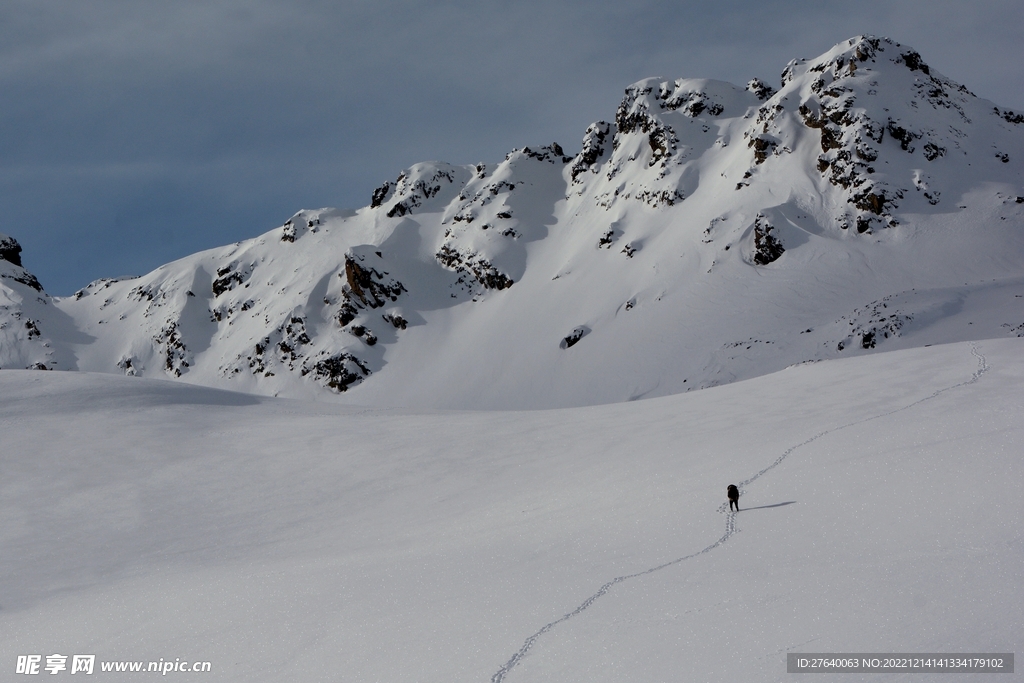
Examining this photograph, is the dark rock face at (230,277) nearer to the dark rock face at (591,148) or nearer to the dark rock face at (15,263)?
the dark rock face at (15,263)

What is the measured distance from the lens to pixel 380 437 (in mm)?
30125

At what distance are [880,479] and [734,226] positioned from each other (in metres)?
68.7

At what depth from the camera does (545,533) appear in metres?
15.8

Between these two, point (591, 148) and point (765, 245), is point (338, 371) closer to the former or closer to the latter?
point (765, 245)

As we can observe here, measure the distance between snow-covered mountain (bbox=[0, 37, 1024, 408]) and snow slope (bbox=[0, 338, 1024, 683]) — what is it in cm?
3184

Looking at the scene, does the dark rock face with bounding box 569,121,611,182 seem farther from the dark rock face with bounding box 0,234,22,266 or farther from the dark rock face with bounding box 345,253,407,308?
the dark rock face with bounding box 0,234,22,266

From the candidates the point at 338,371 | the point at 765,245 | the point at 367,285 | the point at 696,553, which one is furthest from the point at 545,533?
the point at 367,285

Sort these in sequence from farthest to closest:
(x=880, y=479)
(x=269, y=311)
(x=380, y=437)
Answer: (x=269, y=311)
(x=380, y=437)
(x=880, y=479)

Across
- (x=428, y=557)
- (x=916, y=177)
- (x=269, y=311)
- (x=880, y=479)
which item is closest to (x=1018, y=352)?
(x=880, y=479)

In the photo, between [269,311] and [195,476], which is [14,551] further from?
[269,311]

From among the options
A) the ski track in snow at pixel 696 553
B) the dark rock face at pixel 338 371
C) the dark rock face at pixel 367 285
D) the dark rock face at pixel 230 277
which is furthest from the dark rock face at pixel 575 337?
the dark rock face at pixel 230 277

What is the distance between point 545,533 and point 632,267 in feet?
230

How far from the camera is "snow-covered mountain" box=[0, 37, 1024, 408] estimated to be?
62.4 m

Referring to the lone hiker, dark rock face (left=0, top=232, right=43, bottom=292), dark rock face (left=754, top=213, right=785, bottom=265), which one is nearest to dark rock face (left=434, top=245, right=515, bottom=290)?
dark rock face (left=754, top=213, right=785, bottom=265)
